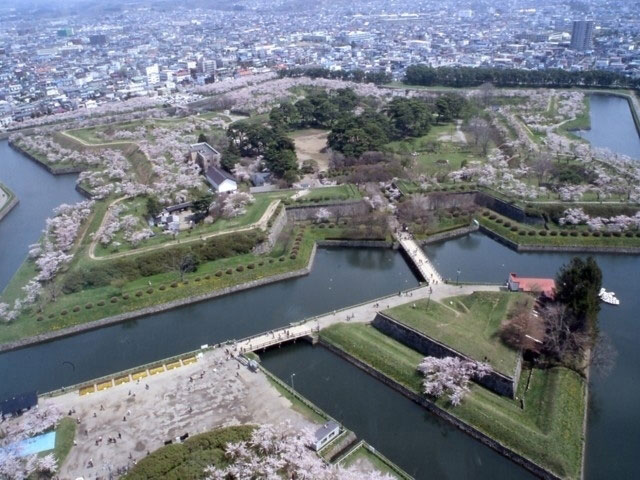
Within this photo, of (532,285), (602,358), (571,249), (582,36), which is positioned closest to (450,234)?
A: (571,249)

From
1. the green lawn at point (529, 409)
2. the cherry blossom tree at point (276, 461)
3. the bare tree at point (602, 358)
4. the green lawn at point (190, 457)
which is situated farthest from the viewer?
the bare tree at point (602, 358)

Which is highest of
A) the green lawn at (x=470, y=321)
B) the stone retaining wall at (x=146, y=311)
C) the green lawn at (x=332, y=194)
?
the green lawn at (x=332, y=194)

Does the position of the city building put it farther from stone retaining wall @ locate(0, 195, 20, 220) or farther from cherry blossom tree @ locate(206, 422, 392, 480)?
cherry blossom tree @ locate(206, 422, 392, 480)

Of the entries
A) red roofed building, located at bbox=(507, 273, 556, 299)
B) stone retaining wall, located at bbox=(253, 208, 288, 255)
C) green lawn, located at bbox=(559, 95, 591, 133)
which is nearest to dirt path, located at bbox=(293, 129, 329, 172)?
stone retaining wall, located at bbox=(253, 208, 288, 255)

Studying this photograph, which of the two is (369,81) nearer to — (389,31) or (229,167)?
(229,167)

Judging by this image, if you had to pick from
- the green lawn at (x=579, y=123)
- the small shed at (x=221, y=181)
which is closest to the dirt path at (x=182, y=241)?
the small shed at (x=221, y=181)

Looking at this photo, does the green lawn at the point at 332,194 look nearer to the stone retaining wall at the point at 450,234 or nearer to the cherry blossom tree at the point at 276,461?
the stone retaining wall at the point at 450,234

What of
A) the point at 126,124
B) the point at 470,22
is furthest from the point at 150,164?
the point at 470,22

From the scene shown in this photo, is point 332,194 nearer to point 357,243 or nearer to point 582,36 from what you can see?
point 357,243
